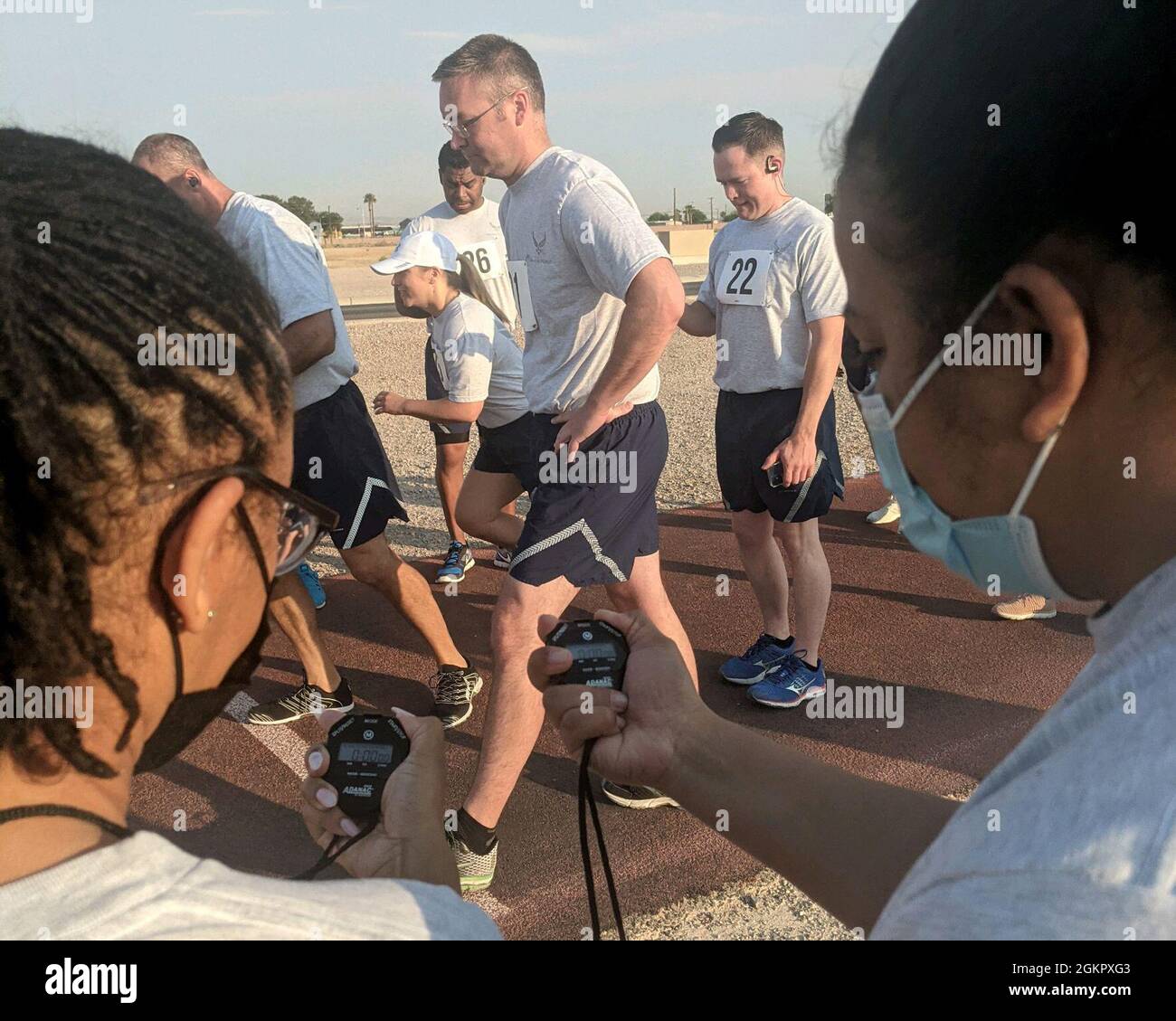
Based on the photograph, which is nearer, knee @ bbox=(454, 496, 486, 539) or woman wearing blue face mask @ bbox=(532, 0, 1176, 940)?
woman wearing blue face mask @ bbox=(532, 0, 1176, 940)

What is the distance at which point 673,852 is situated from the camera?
3693 millimetres

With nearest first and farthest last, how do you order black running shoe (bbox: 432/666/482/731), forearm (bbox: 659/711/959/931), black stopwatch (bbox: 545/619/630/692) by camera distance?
forearm (bbox: 659/711/959/931), black stopwatch (bbox: 545/619/630/692), black running shoe (bbox: 432/666/482/731)

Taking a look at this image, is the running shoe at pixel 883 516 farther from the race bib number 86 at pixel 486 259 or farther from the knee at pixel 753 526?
the race bib number 86 at pixel 486 259

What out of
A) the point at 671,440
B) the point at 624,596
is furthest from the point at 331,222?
the point at 624,596

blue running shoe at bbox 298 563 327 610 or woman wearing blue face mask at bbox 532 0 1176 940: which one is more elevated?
woman wearing blue face mask at bbox 532 0 1176 940

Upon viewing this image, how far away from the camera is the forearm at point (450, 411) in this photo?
544 centimetres

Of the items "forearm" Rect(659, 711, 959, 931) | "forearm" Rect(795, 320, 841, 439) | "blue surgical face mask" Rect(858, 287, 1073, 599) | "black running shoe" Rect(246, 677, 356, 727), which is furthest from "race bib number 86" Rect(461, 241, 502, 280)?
"blue surgical face mask" Rect(858, 287, 1073, 599)

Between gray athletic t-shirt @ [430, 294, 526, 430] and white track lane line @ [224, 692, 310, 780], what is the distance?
6.18ft

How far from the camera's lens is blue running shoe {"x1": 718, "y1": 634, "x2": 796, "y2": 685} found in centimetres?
504

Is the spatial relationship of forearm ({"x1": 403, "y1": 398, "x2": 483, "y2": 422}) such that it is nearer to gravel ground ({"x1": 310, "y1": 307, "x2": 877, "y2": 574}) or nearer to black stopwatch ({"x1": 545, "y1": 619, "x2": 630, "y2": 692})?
gravel ground ({"x1": 310, "y1": 307, "x2": 877, "y2": 574})

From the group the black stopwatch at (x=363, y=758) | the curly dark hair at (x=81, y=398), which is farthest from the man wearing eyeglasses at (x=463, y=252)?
the curly dark hair at (x=81, y=398)

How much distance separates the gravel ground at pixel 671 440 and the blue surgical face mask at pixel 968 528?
19.5 feet

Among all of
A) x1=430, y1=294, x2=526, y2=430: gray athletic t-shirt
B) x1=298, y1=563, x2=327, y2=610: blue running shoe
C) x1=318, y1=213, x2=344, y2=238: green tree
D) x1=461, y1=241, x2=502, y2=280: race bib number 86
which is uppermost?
x1=318, y1=213, x2=344, y2=238: green tree

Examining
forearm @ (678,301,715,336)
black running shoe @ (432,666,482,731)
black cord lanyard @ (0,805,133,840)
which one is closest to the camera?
black cord lanyard @ (0,805,133,840)
